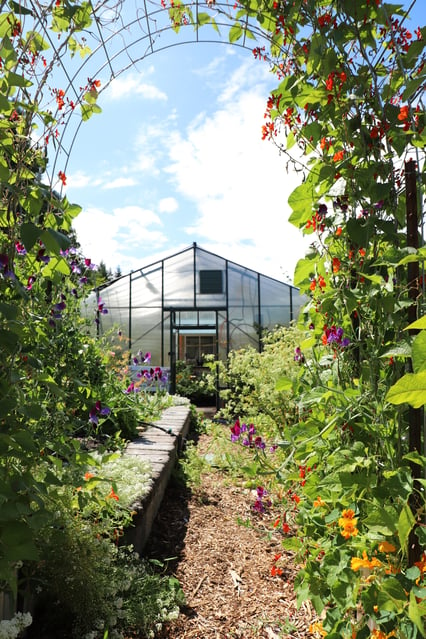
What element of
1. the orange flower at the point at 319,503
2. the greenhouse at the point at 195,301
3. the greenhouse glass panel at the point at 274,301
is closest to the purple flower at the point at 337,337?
the orange flower at the point at 319,503

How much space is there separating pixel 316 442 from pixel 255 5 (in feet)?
4.10

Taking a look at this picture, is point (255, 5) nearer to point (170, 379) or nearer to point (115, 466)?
point (115, 466)

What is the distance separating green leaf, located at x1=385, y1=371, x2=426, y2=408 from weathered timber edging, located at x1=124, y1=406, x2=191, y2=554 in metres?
1.45

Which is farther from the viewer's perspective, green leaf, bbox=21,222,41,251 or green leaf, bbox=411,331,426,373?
green leaf, bbox=21,222,41,251

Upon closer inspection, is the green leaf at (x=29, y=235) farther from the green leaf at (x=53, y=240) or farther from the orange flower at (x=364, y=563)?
the orange flower at (x=364, y=563)

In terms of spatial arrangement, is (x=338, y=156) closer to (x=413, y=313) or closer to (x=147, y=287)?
(x=413, y=313)

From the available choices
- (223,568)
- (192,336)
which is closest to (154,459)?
(223,568)

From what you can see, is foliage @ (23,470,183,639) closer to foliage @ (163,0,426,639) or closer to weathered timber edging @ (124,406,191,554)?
weathered timber edging @ (124,406,191,554)

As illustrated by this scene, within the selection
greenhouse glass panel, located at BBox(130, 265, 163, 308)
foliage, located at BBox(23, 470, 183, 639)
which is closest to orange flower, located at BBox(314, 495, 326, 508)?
foliage, located at BBox(23, 470, 183, 639)

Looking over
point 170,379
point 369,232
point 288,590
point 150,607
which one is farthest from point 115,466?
point 170,379

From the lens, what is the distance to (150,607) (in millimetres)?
1494

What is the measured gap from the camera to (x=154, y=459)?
2596 millimetres

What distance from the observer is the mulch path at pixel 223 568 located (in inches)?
59.9

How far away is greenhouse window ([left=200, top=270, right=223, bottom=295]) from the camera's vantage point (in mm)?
8906
